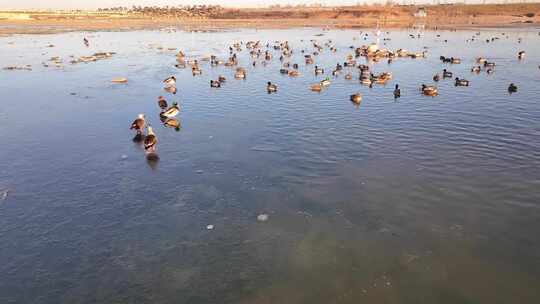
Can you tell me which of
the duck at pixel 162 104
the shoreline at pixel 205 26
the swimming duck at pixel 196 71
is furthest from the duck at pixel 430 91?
the shoreline at pixel 205 26

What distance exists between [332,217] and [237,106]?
1740cm

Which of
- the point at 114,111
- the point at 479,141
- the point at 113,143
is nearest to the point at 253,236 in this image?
the point at 113,143

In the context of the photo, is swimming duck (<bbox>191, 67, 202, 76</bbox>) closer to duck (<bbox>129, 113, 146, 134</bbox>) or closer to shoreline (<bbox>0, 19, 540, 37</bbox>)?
duck (<bbox>129, 113, 146, 134</bbox>)

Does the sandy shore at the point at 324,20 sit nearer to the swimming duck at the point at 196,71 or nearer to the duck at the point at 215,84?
the swimming duck at the point at 196,71

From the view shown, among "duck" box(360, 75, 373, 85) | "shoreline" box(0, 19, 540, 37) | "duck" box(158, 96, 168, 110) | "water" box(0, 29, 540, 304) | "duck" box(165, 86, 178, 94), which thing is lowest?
"water" box(0, 29, 540, 304)

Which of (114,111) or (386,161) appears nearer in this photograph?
(386,161)

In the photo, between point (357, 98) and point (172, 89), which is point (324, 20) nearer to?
point (172, 89)

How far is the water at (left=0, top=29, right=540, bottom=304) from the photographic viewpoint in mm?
12219

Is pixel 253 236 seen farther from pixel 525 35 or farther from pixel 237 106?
pixel 525 35

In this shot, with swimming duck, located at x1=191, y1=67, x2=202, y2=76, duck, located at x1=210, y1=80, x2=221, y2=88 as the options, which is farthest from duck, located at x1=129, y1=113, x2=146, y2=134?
swimming duck, located at x1=191, y1=67, x2=202, y2=76

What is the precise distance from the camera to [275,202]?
16656mm

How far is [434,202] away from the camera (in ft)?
54.0

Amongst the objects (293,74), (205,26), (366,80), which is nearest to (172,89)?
(293,74)

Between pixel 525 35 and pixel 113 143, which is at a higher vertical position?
pixel 525 35
